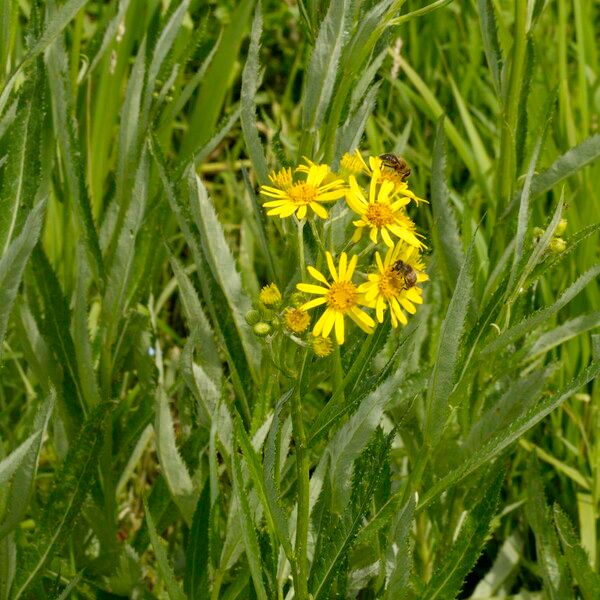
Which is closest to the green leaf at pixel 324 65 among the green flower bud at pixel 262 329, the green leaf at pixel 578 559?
the green flower bud at pixel 262 329

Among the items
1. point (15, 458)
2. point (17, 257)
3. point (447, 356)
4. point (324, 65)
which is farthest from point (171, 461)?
point (324, 65)

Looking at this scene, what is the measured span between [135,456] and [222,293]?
461 millimetres

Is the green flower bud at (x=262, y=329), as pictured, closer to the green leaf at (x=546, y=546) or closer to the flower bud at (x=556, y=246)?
the flower bud at (x=556, y=246)

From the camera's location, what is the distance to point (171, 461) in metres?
1.46

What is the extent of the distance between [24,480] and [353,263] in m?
0.58

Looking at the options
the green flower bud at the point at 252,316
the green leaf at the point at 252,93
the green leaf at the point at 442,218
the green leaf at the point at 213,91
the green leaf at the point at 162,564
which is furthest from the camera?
the green leaf at the point at 213,91

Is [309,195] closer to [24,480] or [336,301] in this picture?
[336,301]

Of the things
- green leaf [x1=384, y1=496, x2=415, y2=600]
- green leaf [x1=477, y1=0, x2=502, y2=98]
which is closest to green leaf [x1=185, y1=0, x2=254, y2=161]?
green leaf [x1=477, y1=0, x2=502, y2=98]

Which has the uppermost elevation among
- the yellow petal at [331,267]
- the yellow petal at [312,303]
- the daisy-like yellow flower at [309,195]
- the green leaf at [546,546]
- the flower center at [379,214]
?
the daisy-like yellow flower at [309,195]

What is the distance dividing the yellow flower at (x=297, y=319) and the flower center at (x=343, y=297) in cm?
4

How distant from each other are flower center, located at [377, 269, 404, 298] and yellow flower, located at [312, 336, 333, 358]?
8cm

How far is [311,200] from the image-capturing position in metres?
1.15

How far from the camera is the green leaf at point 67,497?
1415 millimetres

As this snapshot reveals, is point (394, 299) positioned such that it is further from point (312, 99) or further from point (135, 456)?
point (135, 456)
